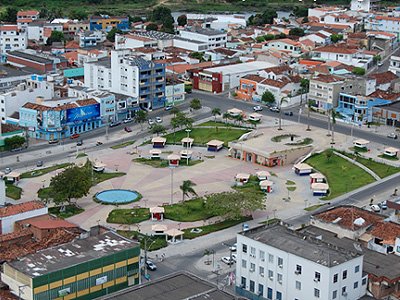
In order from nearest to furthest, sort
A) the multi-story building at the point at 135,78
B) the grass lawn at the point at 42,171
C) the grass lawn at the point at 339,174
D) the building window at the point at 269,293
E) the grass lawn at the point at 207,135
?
the building window at the point at 269,293 → the grass lawn at the point at 339,174 → the grass lawn at the point at 42,171 → the grass lawn at the point at 207,135 → the multi-story building at the point at 135,78

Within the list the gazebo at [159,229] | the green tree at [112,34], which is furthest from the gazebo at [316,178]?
the green tree at [112,34]

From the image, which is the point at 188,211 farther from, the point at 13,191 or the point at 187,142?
the point at 187,142

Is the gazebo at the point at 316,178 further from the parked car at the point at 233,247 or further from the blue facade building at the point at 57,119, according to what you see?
the blue facade building at the point at 57,119

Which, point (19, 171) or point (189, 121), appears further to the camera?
point (189, 121)

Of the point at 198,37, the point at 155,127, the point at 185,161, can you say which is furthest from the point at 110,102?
the point at 198,37

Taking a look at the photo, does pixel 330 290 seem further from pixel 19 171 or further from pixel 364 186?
pixel 19 171

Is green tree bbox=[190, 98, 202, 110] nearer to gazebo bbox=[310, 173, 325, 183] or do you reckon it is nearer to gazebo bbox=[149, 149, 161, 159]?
gazebo bbox=[149, 149, 161, 159]

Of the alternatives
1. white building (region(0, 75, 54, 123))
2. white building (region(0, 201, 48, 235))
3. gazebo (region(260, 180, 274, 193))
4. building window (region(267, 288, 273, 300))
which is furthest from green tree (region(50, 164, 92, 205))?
white building (region(0, 75, 54, 123))
